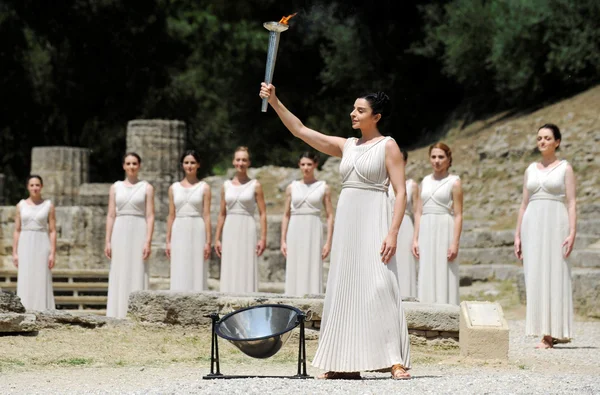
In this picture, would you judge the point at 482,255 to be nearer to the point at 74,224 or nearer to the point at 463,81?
the point at 74,224

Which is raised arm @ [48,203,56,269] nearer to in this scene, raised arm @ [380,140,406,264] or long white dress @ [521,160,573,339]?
long white dress @ [521,160,573,339]

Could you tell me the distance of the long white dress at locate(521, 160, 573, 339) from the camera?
10.1 metres

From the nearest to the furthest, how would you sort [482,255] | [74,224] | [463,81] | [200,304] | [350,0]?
[200,304]
[482,255]
[74,224]
[463,81]
[350,0]

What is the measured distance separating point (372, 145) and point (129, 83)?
26.2 m

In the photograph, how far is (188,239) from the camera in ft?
40.0

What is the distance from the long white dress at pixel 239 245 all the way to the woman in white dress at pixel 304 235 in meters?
0.35

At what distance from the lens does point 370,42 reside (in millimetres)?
31516

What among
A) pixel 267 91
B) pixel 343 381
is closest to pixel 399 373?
pixel 343 381

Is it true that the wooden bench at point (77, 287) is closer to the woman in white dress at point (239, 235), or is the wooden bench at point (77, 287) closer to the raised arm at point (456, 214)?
the woman in white dress at point (239, 235)

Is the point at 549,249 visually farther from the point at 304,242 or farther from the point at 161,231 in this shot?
the point at 161,231

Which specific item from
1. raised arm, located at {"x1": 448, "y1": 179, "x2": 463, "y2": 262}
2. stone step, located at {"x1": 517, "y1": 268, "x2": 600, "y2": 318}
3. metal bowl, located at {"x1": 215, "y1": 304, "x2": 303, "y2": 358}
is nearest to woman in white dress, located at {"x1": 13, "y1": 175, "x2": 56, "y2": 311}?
raised arm, located at {"x1": 448, "y1": 179, "x2": 463, "y2": 262}

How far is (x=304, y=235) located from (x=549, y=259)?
307 cm

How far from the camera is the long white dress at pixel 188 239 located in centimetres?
1214

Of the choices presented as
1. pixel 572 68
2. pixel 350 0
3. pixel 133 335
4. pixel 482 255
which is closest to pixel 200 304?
pixel 133 335
